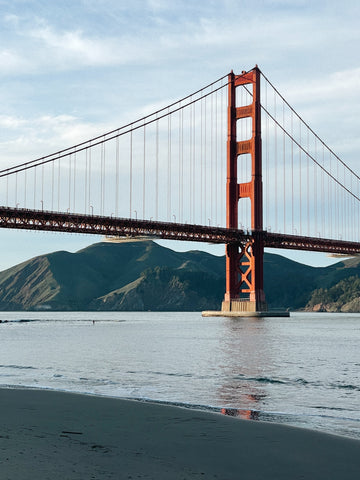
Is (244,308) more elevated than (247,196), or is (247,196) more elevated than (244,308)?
(247,196)

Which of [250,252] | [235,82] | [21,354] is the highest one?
[235,82]

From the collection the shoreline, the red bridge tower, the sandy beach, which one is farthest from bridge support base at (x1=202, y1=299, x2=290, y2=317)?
the sandy beach

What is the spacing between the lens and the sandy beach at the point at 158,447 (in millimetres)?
5828

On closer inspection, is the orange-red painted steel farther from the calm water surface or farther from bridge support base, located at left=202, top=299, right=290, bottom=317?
the calm water surface

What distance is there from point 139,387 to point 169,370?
15.9ft

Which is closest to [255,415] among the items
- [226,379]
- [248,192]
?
[226,379]

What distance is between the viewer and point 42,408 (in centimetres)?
980

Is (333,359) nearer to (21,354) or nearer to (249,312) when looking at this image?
(21,354)

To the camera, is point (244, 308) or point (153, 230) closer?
point (153, 230)

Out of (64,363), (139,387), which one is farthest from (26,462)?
(64,363)

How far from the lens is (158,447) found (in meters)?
6.96

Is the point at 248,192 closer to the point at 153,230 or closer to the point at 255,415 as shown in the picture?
the point at 153,230

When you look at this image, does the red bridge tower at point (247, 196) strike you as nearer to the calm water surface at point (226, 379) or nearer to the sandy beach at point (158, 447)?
the calm water surface at point (226, 379)

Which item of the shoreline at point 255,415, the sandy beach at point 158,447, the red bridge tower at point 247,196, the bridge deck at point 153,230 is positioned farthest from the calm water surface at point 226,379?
the red bridge tower at point 247,196
